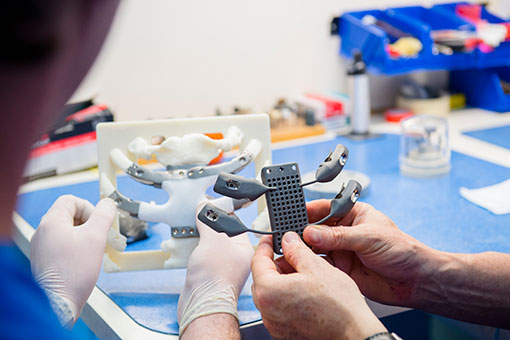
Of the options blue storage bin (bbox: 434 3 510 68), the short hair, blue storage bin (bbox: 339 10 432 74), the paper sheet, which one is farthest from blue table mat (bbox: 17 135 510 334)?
the short hair

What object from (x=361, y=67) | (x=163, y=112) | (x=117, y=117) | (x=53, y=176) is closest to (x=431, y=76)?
(x=361, y=67)

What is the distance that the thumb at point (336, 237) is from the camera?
745 millimetres

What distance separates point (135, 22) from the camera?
167 cm

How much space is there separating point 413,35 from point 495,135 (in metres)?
0.45

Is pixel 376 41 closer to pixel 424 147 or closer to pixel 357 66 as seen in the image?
pixel 357 66

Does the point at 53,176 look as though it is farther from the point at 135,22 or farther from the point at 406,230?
the point at 406,230

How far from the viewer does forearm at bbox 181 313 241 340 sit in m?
0.71

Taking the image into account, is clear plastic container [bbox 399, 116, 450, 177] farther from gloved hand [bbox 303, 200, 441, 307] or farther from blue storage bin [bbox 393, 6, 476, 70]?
gloved hand [bbox 303, 200, 441, 307]

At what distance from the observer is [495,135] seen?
5.38 ft

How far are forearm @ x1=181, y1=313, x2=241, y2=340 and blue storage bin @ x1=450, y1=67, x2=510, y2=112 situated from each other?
4.97ft

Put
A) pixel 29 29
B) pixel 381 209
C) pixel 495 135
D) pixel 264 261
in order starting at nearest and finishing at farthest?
pixel 29 29, pixel 264 261, pixel 381 209, pixel 495 135

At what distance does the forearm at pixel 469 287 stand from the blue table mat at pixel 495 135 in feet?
2.74

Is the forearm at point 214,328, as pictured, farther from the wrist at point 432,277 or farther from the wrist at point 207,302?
the wrist at point 432,277

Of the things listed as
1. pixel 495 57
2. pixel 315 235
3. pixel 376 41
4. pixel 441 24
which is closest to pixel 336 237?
pixel 315 235
